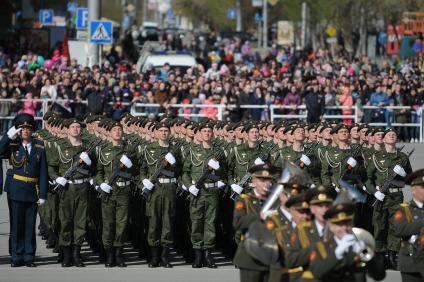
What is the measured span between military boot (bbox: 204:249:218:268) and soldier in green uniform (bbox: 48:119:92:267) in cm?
159

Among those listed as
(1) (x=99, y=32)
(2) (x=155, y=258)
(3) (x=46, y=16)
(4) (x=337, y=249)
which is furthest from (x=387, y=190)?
(3) (x=46, y=16)

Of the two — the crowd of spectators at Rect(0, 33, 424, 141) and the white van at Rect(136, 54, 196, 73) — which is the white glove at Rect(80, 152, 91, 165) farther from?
the white van at Rect(136, 54, 196, 73)

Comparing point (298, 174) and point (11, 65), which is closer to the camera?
point (298, 174)

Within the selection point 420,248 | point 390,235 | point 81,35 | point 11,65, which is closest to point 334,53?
point 81,35

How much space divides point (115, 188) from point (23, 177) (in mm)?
1222

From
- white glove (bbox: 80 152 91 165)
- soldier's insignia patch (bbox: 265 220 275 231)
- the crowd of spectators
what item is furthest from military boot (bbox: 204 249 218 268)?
the crowd of spectators

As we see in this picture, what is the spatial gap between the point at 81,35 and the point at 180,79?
1031 cm

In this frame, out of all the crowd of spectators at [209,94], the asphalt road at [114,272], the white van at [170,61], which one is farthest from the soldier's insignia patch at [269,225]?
the white van at [170,61]

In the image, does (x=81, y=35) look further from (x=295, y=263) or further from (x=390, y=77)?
(x=295, y=263)

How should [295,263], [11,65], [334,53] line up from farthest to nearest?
[334,53]
[11,65]
[295,263]

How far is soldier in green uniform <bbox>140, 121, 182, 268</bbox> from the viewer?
17.5 meters

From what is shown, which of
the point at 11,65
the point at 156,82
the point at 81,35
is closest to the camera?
the point at 156,82

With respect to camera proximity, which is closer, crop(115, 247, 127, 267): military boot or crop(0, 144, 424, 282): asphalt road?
crop(0, 144, 424, 282): asphalt road

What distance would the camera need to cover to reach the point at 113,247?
17484 millimetres
